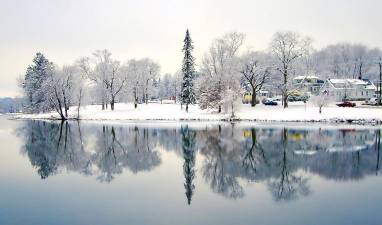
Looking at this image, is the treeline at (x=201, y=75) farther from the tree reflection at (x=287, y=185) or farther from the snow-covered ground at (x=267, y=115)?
the tree reflection at (x=287, y=185)

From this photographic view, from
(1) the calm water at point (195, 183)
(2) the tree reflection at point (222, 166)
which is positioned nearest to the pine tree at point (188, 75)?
(2) the tree reflection at point (222, 166)

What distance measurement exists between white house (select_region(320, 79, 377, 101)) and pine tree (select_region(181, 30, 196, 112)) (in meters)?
37.0

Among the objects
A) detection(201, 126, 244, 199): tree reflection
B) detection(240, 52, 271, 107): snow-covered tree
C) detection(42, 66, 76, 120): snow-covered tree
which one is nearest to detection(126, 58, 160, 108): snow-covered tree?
detection(42, 66, 76, 120): snow-covered tree

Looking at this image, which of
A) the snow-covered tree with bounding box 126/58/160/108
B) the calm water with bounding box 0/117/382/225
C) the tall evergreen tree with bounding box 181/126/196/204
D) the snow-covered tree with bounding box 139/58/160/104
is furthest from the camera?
the snow-covered tree with bounding box 139/58/160/104

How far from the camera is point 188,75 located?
64938mm

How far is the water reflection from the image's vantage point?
18.0 metres

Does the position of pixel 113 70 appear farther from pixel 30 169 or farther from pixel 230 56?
pixel 30 169

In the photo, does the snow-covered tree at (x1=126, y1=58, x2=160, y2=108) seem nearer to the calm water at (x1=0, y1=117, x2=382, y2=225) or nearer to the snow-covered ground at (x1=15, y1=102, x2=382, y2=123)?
the snow-covered ground at (x1=15, y1=102, x2=382, y2=123)

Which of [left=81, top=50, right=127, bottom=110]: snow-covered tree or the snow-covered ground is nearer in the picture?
the snow-covered ground

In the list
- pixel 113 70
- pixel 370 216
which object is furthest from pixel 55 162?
pixel 113 70

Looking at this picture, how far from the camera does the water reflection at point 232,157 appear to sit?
18.0 metres

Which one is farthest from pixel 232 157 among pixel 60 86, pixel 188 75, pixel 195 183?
pixel 60 86

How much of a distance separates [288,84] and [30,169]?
52.5m

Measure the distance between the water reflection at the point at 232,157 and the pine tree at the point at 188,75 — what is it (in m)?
26.9
